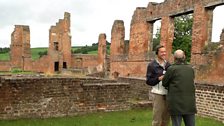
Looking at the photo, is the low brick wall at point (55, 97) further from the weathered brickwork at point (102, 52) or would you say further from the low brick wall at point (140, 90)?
the weathered brickwork at point (102, 52)

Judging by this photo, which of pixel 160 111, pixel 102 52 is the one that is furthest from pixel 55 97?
pixel 102 52

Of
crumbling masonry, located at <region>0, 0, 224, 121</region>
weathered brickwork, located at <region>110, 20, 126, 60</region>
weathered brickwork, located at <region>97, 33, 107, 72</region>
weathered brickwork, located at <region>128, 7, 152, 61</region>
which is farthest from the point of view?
weathered brickwork, located at <region>97, 33, 107, 72</region>

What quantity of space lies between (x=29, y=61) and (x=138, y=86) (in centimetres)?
3376

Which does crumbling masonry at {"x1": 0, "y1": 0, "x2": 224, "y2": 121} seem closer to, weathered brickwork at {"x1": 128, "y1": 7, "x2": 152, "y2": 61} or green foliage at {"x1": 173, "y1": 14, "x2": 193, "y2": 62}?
weathered brickwork at {"x1": 128, "y1": 7, "x2": 152, "y2": 61}

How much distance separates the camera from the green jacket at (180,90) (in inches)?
237

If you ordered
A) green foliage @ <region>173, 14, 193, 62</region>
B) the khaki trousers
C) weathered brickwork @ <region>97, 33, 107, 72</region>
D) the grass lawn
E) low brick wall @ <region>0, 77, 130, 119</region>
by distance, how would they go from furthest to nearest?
1. green foliage @ <region>173, 14, 193, 62</region>
2. weathered brickwork @ <region>97, 33, 107, 72</region>
3. low brick wall @ <region>0, 77, 130, 119</region>
4. the grass lawn
5. the khaki trousers

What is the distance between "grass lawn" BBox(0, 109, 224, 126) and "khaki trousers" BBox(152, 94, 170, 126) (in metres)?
2.48

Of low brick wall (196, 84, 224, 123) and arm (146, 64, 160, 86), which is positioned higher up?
arm (146, 64, 160, 86)

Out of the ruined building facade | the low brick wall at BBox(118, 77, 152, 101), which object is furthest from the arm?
the ruined building facade

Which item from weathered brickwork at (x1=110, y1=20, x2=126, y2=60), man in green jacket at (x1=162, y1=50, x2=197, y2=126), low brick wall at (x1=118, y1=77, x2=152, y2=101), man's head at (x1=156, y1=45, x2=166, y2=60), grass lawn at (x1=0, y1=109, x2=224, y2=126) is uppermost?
weathered brickwork at (x1=110, y1=20, x2=126, y2=60)

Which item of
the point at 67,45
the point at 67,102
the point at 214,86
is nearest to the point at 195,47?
the point at 214,86

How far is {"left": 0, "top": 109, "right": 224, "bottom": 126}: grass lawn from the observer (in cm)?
907

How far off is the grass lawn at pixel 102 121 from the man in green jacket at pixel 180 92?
3101 mm

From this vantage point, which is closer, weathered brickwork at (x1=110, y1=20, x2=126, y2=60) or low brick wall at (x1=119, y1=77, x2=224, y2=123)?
low brick wall at (x1=119, y1=77, x2=224, y2=123)
